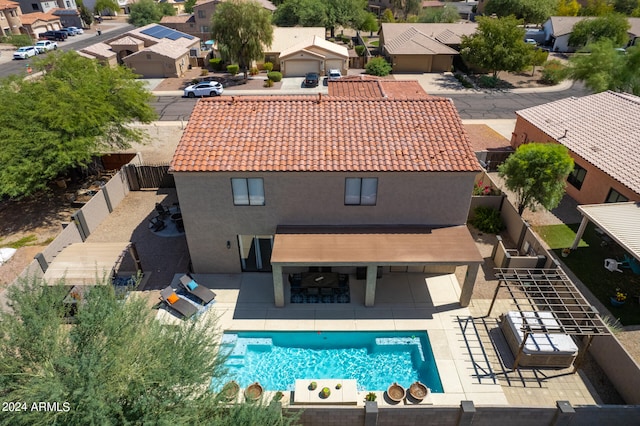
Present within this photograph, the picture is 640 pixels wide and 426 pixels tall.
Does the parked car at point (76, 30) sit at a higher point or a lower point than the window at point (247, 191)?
lower

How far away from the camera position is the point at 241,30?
47.5 metres

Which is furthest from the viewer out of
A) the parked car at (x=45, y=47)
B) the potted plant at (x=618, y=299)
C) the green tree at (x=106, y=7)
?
the green tree at (x=106, y=7)

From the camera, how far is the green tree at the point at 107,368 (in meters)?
8.84

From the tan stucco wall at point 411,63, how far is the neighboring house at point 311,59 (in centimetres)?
702

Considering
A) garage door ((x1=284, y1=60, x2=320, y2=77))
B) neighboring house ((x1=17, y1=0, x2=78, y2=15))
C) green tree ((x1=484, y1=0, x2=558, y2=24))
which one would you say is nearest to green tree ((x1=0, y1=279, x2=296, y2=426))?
garage door ((x1=284, y1=60, x2=320, y2=77))

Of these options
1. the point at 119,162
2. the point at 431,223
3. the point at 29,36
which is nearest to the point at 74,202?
the point at 119,162

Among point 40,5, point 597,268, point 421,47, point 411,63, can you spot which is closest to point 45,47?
point 40,5

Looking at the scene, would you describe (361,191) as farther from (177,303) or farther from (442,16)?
(442,16)

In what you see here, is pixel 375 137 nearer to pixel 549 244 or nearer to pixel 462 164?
pixel 462 164

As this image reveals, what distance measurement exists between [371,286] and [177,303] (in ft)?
28.1

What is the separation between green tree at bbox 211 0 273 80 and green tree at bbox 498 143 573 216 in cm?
3742

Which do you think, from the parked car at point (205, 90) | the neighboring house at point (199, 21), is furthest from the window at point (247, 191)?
the neighboring house at point (199, 21)

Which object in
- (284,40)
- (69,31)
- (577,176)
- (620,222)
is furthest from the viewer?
(69,31)

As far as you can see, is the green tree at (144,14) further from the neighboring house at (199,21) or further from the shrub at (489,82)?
Result: the shrub at (489,82)
